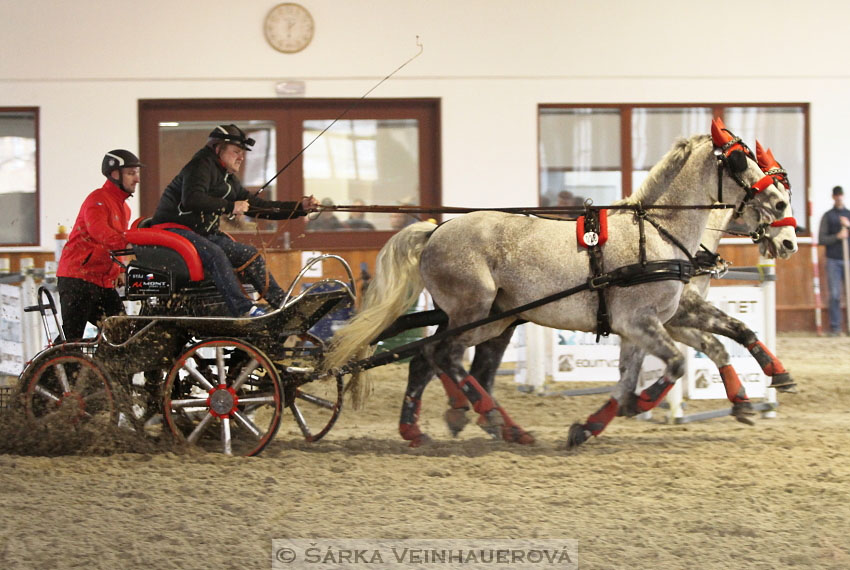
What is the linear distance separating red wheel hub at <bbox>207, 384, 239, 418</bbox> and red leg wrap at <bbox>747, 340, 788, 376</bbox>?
308cm

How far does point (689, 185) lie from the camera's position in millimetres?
5742

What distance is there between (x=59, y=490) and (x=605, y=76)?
31.4 feet

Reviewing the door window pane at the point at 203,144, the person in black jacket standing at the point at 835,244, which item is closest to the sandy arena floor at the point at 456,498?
the door window pane at the point at 203,144

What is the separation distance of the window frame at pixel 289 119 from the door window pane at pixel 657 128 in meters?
2.60

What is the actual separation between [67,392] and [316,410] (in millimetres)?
2192

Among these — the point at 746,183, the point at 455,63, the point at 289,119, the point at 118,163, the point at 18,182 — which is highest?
the point at 455,63

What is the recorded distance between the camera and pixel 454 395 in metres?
5.94

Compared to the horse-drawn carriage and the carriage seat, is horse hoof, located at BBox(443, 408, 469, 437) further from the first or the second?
the carriage seat

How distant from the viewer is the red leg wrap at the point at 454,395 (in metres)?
5.87

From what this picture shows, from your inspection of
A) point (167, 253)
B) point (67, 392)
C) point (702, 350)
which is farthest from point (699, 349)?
point (67, 392)

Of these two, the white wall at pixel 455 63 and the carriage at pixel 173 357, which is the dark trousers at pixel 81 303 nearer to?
the carriage at pixel 173 357

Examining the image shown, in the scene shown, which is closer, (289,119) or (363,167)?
(289,119)

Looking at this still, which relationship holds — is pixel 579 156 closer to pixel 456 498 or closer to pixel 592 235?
pixel 592 235

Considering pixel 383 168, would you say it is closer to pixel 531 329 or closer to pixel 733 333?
pixel 531 329
